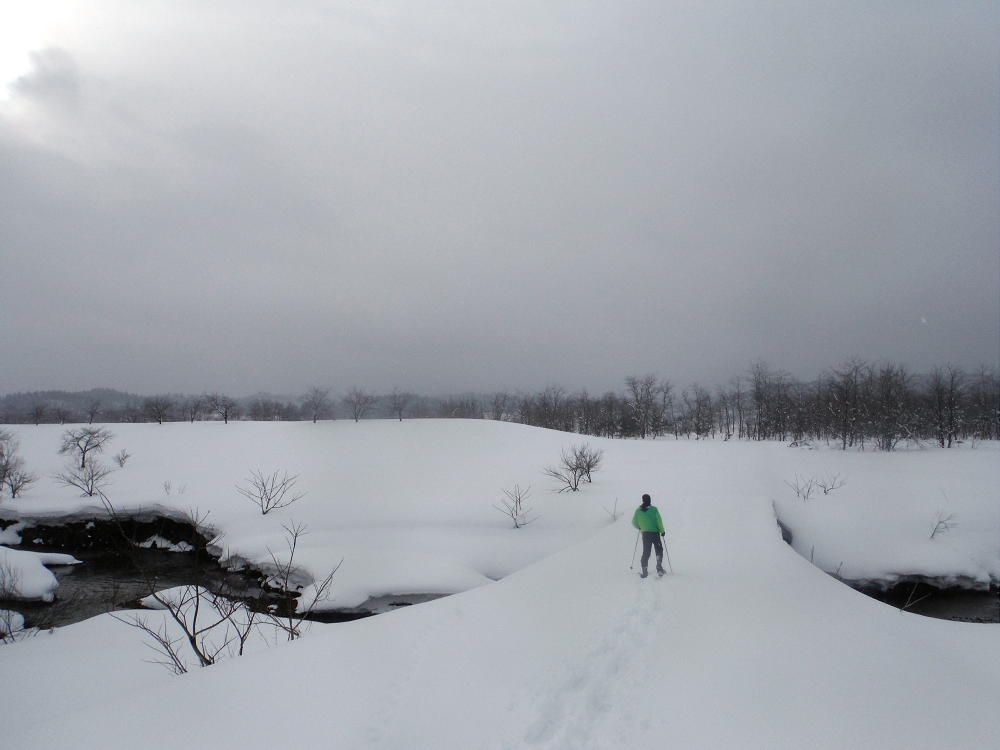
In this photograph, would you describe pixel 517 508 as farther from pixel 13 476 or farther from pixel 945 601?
pixel 13 476

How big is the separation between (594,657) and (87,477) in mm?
37007

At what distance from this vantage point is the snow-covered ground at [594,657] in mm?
4582

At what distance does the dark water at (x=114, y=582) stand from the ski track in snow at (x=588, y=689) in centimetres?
1287

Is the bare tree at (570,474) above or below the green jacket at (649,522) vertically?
below

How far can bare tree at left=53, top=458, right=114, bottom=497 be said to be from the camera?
28.0 m

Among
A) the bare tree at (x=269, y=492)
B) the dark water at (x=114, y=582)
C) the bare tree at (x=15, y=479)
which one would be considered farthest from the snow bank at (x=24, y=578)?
the bare tree at (x=15, y=479)

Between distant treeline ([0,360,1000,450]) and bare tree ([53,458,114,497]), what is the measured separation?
19.5 metres

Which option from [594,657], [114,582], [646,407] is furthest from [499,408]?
[594,657]

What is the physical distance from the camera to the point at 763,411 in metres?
61.4

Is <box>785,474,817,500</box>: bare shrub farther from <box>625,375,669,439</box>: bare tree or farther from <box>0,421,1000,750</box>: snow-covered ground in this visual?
<box>625,375,669,439</box>: bare tree

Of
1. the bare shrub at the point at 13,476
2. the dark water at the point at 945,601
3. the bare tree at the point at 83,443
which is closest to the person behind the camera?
the dark water at the point at 945,601

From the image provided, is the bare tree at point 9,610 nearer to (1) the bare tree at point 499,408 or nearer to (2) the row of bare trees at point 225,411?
(2) the row of bare trees at point 225,411

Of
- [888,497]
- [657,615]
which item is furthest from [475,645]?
[888,497]

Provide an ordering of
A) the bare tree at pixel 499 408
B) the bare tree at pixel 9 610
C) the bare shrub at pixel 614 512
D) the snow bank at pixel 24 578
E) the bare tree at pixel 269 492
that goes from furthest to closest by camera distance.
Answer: the bare tree at pixel 499 408 → the bare tree at pixel 269 492 → the bare shrub at pixel 614 512 → the snow bank at pixel 24 578 → the bare tree at pixel 9 610
